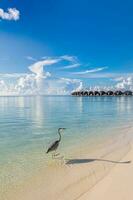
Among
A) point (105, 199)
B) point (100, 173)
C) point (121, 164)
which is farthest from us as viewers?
point (121, 164)

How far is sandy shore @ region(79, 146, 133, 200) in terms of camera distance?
24.1 ft

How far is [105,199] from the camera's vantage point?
281 inches

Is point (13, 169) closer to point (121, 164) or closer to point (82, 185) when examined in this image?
point (82, 185)

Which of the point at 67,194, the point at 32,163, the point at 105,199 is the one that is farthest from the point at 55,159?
the point at 105,199

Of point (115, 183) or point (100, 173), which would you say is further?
point (100, 173)

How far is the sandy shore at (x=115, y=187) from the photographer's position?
735 cm

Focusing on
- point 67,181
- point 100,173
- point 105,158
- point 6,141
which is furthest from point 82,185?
point 6,141

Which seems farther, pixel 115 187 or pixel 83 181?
pixel 83 181

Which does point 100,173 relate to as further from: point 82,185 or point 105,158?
point 105,158

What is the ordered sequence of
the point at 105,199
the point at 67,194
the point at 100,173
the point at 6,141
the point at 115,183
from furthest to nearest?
the point at 6,141 → the point at 100,173 → the point at 115,183 → the point at 67,194 → the point at 105,199

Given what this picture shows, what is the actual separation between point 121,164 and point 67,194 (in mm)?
3486

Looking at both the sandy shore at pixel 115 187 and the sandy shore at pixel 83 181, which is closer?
the sandy shore at pixel 115 187

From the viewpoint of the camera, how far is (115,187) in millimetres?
7965

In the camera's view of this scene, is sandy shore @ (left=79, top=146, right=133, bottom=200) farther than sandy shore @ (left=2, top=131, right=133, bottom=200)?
No
